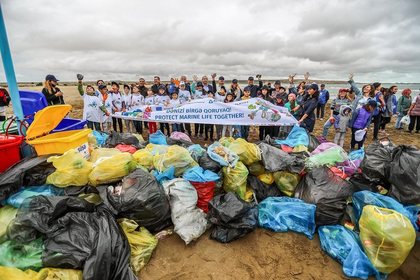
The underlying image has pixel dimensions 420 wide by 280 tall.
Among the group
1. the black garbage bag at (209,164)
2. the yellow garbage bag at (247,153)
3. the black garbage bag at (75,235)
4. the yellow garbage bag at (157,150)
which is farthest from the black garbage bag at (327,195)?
the black garbage bag at (75,235)

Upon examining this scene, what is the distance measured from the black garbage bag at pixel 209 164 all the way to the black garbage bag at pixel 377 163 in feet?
5.69

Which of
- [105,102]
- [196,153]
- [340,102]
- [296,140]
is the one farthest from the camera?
[105,102]

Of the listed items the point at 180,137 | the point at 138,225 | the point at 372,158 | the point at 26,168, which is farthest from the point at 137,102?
the point at 372,158

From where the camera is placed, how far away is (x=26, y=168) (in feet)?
8.15

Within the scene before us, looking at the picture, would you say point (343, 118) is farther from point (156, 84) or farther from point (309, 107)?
point (156, 84)

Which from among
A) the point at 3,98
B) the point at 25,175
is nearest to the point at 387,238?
the point at 25,175

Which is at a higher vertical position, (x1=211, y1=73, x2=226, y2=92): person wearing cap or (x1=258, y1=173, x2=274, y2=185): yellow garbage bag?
(x1=211, y1=73, x2=226, y2=92): person wearing cap

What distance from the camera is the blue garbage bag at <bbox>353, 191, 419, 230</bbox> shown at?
241 centimetres

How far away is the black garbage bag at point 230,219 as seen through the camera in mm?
2537

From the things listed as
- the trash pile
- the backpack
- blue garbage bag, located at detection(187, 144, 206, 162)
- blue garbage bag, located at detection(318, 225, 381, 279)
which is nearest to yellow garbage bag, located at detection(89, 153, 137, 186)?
the trash pile

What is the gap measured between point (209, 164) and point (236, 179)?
0.39 meters

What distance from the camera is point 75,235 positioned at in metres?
2.04

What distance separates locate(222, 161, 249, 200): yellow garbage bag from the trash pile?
0.01m

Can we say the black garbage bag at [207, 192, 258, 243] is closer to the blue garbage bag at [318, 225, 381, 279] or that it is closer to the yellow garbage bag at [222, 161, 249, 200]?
the yellow garbage bag at [222, 161, 249, 200]
